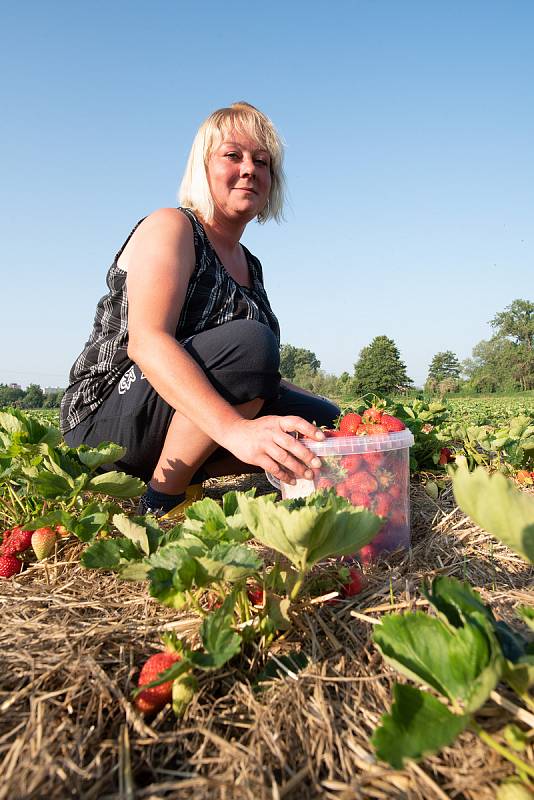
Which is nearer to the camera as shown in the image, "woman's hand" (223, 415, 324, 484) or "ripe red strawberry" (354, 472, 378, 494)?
"woman's hand" (223, 415, 324, 484)

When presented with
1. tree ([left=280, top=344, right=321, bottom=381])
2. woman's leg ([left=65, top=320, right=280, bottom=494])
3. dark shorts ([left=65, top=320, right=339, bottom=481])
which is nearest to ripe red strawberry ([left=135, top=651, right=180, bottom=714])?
woman's leg ([left=65, top=320, right=280, bottom=494])

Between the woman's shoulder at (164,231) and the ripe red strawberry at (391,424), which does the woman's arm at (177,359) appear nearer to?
the woman's shoulder at (164,231)

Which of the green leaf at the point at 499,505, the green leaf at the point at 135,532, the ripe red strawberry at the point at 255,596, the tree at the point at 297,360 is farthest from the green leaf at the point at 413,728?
the tree at the point at 297,360

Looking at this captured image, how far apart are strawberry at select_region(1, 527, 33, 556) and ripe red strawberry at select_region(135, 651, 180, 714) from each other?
0.89 metres

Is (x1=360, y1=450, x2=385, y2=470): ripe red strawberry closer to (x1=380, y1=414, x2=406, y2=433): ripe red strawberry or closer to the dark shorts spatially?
(x1=380, y1=414, x2=406, y2=433): ripe red strawberry

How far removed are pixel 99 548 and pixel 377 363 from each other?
48042 mm

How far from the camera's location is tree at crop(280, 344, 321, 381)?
67688 mm

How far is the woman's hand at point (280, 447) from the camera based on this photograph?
56.5 inches

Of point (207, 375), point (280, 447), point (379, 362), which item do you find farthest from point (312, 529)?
point (379, 362)

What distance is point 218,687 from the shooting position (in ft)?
3.26

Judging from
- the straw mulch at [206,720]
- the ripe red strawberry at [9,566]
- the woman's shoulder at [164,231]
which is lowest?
the straw mulch at [206,720]

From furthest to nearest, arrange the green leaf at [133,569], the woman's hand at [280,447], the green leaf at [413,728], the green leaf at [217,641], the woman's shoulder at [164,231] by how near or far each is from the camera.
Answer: the woman's shoulder at [164,231] < the woman's hand at [280,447] < the green leaf at [133,569] < the green leaf at [217,641] < the green leaf at [413,728]

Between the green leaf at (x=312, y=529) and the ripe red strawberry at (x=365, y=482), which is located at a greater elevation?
the ripe red strawberry at (x=365, y=482)

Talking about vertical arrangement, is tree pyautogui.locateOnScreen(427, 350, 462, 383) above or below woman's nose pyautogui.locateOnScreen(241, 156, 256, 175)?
above
